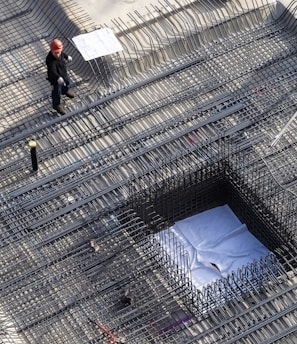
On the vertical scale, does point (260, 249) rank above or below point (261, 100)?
below

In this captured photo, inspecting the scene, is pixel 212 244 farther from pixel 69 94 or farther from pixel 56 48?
pixel 56 48

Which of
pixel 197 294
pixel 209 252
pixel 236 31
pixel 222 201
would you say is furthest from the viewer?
pixel 236 31

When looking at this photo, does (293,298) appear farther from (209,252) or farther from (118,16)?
(118,16)

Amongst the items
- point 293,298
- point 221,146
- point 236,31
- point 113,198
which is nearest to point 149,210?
point 113,198

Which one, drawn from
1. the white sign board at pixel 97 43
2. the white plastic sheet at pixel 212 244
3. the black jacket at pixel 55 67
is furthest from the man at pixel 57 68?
the white plastic sheet at pixel 212 244

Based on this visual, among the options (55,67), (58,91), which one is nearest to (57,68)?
(55,67)
